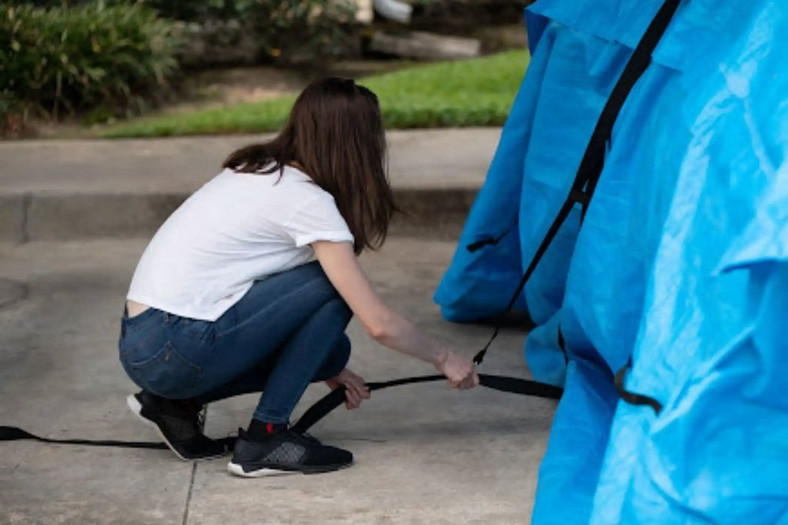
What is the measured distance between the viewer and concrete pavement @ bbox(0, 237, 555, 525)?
130 inches

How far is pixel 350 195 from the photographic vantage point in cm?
340

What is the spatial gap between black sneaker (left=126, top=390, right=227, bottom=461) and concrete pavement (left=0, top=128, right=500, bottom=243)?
214 centimetres

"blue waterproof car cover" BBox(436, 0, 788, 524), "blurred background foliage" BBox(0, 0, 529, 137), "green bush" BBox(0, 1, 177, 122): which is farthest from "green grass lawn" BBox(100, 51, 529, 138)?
"blue waterproof car cover" BBox(436, 0, 788, 524)

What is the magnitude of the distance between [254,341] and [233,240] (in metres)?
0.24

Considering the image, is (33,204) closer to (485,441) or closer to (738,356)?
(485,441)

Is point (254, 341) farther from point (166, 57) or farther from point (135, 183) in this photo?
point (166, 57)

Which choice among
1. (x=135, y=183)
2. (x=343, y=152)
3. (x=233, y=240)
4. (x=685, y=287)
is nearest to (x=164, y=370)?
(x=233, y=240)

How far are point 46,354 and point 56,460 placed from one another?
0.96m

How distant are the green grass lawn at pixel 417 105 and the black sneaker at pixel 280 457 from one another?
375 centimetres

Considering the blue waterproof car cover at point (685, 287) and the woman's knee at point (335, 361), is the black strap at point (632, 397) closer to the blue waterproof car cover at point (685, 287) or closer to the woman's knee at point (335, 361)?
the blue waterproof car cover at point (685, 287)

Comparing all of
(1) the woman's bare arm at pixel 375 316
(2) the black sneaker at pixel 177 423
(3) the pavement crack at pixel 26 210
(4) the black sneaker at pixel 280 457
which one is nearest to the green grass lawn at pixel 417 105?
(3) the pavement crack at pixel 26 210

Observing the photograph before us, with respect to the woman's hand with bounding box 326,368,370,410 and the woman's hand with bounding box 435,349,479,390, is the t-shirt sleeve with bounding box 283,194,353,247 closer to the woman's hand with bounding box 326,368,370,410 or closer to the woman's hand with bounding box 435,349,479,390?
the woman's hand with bounding box 435,349,479,390

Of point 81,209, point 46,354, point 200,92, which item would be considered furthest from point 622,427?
point 200,92

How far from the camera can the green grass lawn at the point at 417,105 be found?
7242mm
